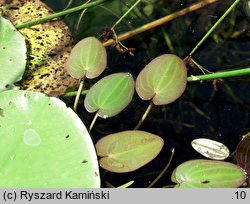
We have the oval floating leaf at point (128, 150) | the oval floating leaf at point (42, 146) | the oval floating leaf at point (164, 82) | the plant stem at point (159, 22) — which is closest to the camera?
the oval floating leaf at point (42, 146)

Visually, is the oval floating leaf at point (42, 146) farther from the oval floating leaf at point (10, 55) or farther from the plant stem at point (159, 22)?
the plant stem at point (159, 22)

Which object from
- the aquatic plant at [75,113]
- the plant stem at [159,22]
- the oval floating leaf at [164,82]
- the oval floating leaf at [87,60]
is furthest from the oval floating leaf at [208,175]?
the plant stem at [159,22]

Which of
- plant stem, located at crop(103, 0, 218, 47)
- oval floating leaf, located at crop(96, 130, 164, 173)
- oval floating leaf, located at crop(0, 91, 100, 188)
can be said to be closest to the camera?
oval floating leaf, located at crop(0, 91, 100, 188)

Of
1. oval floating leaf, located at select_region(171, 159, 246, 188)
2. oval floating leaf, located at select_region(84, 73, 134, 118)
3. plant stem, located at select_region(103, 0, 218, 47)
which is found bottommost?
oval floating leaf, located at select_region(171, 159, 246, 188)

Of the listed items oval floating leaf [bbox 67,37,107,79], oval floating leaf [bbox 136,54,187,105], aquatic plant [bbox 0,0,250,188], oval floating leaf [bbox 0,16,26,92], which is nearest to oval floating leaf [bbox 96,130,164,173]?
aquatic plant [bbox 0,0,250,188]

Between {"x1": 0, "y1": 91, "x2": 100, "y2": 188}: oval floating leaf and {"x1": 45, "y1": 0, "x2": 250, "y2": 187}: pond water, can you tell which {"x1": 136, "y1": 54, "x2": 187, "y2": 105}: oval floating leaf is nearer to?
{"x1": 45, "y1": 0, "x2": 250, "y2": 187}: pond water

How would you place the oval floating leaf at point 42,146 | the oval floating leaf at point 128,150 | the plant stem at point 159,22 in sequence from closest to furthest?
the oval floating leaf at point 42,146 < the oval floating leaf at point 128,150 < the plant stem at point 159,22

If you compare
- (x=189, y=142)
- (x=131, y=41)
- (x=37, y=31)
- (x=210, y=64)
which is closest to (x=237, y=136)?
(x=189, y=142)
